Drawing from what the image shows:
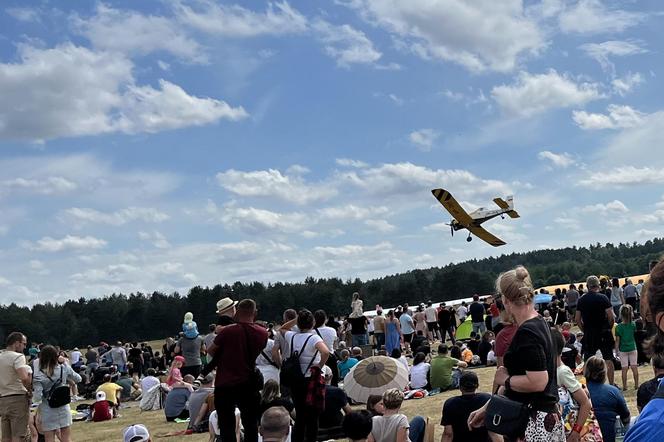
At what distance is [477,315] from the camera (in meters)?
19.2

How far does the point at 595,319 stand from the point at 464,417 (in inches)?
155

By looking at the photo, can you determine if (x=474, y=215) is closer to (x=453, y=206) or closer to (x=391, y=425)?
(x=453, y=206)

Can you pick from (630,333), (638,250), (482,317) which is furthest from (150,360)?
(638,250)

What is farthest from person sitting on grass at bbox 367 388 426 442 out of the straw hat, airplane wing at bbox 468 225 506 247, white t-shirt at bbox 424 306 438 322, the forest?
the forest

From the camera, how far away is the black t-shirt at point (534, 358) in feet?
12.0

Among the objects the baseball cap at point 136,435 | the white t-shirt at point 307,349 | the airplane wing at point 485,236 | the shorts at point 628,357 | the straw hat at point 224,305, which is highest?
the airplane wing at point 485,236

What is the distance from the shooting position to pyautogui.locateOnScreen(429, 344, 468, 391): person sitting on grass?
465 inches

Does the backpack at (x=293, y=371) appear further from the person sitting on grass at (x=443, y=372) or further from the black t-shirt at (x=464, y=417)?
the person sitting on grass at (x=443, y=372)

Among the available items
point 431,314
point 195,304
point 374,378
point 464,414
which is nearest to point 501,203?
point 431,314

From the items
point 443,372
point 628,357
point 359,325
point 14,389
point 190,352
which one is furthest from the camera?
point 359,325

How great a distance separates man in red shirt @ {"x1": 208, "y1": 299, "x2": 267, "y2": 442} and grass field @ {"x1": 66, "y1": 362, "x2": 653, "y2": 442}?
8.49ft

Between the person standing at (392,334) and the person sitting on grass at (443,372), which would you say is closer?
the person sitting on grass at (443,372)

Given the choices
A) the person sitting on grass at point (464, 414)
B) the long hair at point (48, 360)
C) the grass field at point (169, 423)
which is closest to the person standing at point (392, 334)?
the grass field at point (169, 423)

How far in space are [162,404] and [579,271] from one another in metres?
102
